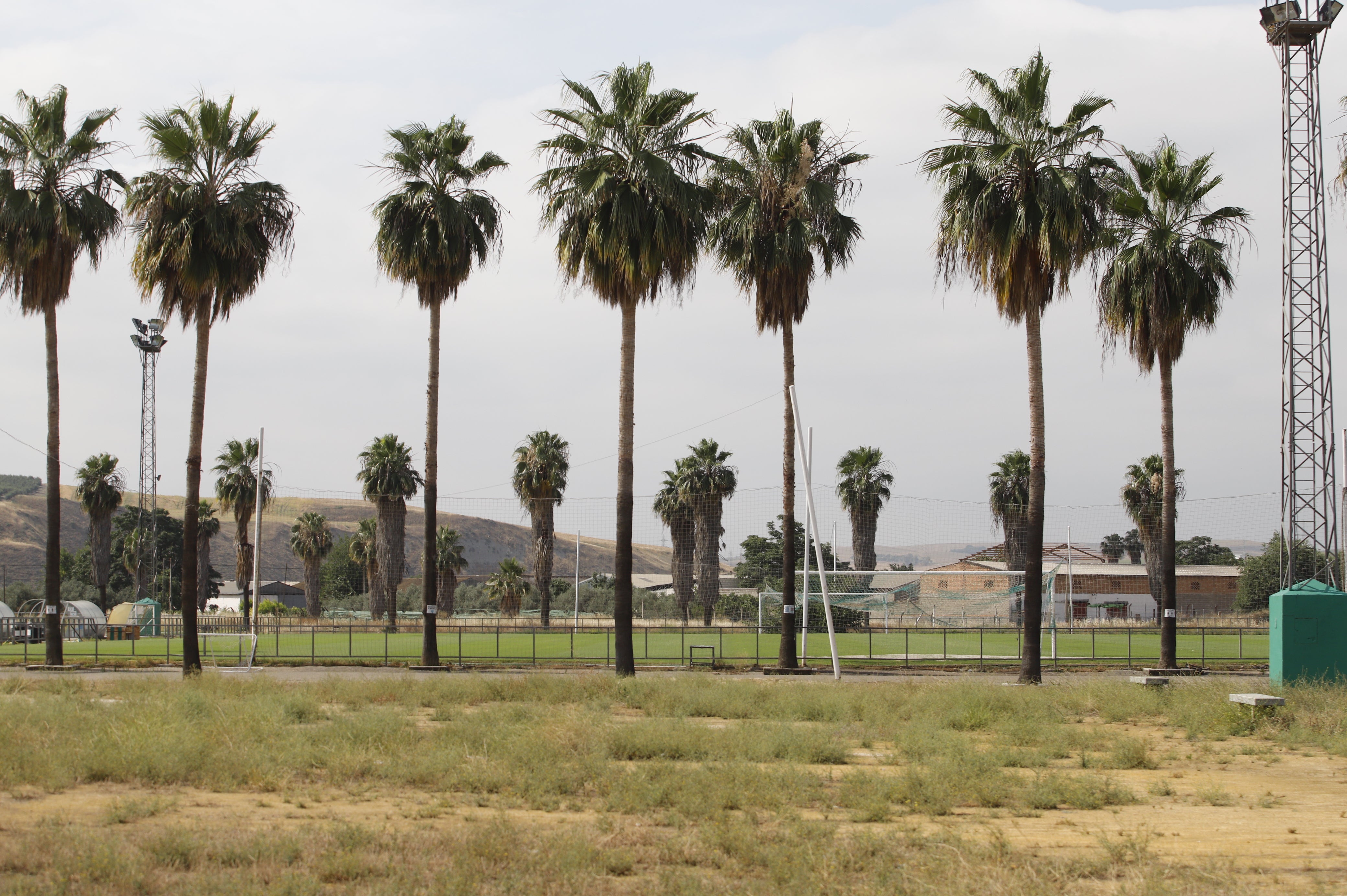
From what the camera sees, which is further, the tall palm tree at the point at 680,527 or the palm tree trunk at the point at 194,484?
the tall palm tree at the point at 680,527

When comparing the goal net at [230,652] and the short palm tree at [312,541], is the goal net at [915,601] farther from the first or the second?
the short palm tree at [312,541]

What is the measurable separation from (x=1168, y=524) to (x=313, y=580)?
246 ft

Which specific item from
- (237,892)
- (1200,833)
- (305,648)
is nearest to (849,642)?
(305,648)

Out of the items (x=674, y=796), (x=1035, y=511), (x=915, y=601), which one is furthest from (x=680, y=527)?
(x=674, y=796)

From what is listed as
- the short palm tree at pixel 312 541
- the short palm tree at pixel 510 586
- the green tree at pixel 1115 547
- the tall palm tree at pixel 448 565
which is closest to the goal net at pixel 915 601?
the short palm tree at pixel 510 586

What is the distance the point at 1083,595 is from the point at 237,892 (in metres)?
93.7

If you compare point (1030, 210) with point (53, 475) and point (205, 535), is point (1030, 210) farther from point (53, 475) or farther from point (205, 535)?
A: point (205, 535)

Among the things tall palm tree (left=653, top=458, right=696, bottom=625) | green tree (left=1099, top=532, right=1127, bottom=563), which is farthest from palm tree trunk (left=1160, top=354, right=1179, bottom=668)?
green tree (left=1099, top=532, right=1127, bottom=563)

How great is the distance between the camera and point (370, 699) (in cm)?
2031

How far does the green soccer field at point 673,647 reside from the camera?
3547 centimetres

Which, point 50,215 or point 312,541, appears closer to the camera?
point 50,215

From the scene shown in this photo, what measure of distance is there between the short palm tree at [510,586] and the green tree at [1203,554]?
218 ft

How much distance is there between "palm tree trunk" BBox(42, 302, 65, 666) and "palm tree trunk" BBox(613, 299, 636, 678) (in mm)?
16862

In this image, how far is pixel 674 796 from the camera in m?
10.8
